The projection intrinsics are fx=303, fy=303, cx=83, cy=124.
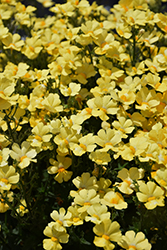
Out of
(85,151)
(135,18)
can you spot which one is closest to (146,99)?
(85,151)

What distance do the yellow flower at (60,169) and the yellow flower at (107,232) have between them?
44 centimetres

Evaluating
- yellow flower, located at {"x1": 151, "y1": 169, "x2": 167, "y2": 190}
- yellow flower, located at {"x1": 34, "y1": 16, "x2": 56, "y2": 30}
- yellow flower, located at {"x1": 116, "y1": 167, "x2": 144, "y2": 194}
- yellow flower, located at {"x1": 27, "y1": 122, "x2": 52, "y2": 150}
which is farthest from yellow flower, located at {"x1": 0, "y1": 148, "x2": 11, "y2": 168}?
yellow flower, located at {"x1": 34, "y1": 16, "x2": 56, "y2": 30}

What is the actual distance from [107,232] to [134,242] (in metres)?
0.14

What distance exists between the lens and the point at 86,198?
1.51 meters

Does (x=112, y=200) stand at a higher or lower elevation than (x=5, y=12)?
lower

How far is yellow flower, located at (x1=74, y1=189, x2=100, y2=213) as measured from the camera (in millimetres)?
1488

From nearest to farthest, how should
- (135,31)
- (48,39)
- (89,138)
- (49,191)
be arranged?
(89,138) → (49,191) → (135,31) → (48,39)

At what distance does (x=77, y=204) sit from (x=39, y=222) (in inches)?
16.2

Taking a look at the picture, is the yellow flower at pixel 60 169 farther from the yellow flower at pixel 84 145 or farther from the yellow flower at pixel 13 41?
the yellow flower at pixel 13 41

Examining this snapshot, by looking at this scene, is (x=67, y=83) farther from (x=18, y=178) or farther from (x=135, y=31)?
(x=18, y=178)

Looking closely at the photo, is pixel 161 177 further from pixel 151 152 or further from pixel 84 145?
pixel 84 145

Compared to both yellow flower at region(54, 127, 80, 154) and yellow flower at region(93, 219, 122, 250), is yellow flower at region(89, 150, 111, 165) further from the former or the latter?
yellow flower at region(93, 219, 122, 250)

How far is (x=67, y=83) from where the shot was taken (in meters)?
2.11

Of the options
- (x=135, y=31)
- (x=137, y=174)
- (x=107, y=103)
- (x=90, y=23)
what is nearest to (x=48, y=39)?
(x=90, y=23)
